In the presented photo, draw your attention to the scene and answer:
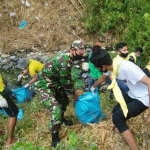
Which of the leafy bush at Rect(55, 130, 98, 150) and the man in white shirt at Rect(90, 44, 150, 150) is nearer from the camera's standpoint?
the man in white shirt at Rect(90, 44, 150, 150)

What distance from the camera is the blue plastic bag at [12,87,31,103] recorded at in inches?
265

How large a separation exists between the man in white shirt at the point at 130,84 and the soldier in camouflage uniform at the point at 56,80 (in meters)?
0.65

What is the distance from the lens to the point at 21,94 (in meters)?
6.76

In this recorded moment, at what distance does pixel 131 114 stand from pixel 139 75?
55 cm

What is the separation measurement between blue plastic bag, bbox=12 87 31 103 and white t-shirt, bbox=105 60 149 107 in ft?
11.4

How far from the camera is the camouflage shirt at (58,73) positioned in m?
4.23

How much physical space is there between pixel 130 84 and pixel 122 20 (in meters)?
5.99

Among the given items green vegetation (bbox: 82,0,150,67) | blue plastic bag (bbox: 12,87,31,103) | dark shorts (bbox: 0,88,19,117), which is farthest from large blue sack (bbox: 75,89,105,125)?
green vegetation (bbox: 82,0,150,67)

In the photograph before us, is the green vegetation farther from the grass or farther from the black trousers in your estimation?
the black trousers

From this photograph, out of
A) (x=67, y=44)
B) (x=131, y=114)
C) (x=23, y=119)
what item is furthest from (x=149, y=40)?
(x=131, y=114)

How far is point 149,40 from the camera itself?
24.7ft

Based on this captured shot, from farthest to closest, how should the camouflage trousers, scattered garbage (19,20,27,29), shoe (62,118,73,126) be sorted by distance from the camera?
1. scattered garbage (19,20,27,29)
2. shoe (62,118,73,126)
3. the camouflage trousers

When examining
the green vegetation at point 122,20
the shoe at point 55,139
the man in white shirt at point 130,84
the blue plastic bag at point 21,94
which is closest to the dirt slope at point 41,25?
the green vegetation at point 122,20

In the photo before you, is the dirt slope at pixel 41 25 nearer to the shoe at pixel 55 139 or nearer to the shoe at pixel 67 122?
the shoe at pixel 67 122
